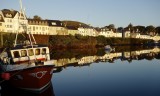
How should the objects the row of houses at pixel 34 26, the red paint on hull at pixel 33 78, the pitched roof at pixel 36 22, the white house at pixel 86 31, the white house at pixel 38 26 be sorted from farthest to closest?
the white house at pixel 86 31 < the white house at pixel 38 26 < the pitched roof at pixel 36 22 < the row of houses at pixel 34 26 < the red paint on hull at pixel 33 78

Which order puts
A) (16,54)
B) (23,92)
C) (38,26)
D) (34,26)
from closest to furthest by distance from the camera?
1. (23,92)
2. (16,54)
3. (34,26)
4. (38,26)

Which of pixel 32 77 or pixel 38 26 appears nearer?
pixel 32 77

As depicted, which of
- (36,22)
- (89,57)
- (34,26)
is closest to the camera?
(89,57)

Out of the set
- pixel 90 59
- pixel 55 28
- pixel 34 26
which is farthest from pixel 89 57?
pixel 55 28

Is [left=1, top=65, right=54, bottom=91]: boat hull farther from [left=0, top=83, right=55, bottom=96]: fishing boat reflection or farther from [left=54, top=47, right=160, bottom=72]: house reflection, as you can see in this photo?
[left=54, top=47, right=160, bottom=72]: house reflection

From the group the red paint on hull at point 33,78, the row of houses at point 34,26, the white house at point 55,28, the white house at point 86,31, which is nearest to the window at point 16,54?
the red paint on hull at point 33,78

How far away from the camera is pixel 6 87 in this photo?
32.2 metres

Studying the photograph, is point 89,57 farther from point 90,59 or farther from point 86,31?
point 86,31

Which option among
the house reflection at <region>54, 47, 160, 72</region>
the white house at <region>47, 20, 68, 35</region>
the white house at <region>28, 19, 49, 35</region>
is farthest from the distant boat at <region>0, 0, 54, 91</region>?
the white house at <region>47, 20, 68, 35</region>

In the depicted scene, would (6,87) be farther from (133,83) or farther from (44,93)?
(133,83)

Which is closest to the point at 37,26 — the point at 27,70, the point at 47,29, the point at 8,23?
the point at 47,29

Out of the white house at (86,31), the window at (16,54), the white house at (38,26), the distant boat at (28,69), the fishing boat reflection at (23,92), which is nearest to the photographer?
the distant boat at (28,69)

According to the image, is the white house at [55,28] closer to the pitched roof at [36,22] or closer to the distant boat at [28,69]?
the pitched roof at [36,22]

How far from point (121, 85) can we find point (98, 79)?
538cm
